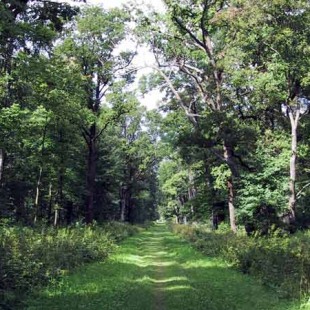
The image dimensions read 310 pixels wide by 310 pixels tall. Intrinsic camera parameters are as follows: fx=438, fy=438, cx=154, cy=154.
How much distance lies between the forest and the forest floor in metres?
0.40

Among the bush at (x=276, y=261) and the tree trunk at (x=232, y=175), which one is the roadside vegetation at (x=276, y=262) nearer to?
the bush at (x=276, y=261)

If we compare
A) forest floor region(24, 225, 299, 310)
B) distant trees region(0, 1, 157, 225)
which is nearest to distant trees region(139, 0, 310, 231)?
distant trees region(0, 1, 157, 225)

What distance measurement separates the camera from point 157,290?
1449 cm

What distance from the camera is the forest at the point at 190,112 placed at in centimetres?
1391

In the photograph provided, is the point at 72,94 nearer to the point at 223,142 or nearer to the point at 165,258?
the point at 223,142

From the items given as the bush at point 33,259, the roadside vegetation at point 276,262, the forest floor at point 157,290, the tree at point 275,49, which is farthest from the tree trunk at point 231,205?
the bush at point 33,259

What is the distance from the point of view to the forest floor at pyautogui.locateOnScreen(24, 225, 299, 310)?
37.3ft

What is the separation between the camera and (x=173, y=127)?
133ft

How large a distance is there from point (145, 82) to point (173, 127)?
6.70 metres

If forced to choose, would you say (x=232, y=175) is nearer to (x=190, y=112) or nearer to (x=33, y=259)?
(x=190, y=112)

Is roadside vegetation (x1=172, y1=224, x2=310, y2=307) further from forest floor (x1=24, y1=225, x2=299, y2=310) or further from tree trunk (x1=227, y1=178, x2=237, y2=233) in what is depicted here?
tree trunk (x1=227, y1=178, x2=237, y2=233)

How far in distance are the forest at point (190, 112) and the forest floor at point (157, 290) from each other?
1.33ft

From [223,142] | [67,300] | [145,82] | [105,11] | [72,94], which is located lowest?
[67,300]

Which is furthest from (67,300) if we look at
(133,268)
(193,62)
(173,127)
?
(173,127)
